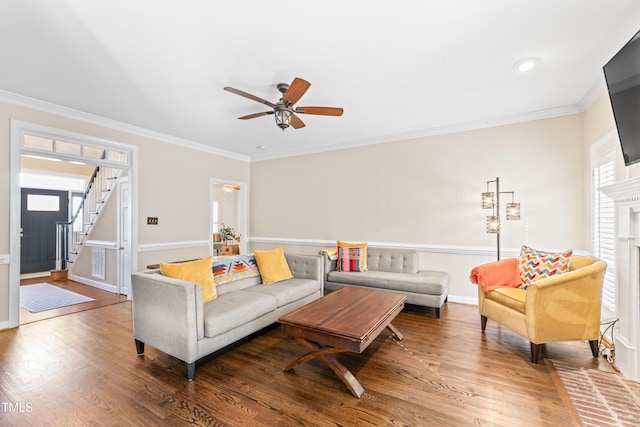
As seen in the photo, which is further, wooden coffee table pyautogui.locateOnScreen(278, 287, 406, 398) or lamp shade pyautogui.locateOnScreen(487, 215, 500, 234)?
lamp shade pyautogui.locateOnScreen(487, 215, 500, 234)

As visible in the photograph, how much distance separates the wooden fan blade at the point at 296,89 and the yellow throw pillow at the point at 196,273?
1798 mm

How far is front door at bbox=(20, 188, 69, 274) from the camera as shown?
621 centimetres

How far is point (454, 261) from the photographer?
14.1 ft

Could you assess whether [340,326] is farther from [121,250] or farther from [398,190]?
[121,250]

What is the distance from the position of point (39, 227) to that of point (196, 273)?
247 inches

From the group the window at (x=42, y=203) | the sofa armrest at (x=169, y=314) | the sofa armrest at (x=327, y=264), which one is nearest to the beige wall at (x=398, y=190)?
the sofa armrest at (x=327, y=264)

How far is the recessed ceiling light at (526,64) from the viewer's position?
2.56 metres

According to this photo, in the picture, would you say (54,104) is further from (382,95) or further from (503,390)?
(503,390)

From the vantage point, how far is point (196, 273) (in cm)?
279

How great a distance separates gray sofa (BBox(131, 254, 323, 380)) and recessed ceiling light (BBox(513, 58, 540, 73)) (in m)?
3.25

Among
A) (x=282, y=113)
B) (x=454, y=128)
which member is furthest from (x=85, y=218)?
(x=454, y=128)

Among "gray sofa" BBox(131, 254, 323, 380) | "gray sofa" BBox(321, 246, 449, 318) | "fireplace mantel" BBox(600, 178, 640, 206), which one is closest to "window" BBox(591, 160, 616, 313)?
"fireplace mantel" BBox(600, 178, 640, 206)

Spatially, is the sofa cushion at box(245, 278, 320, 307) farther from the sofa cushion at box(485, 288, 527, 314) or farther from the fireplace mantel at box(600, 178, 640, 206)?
the fireplace mantel at box(600, 178, 640, 206)

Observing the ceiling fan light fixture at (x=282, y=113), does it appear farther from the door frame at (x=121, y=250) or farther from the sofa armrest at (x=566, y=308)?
the door frame at (x=121, y=250)
